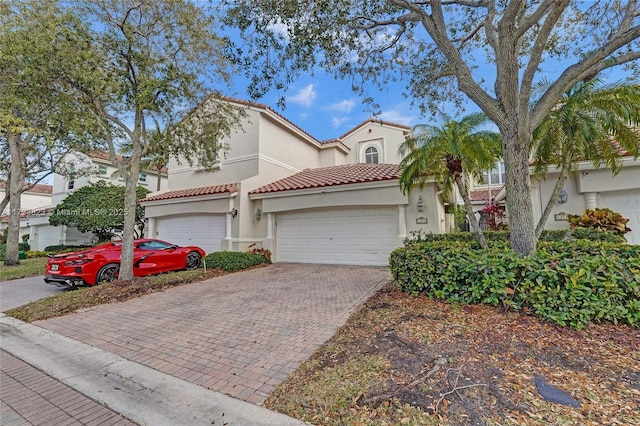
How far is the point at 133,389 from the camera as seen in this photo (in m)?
3.33

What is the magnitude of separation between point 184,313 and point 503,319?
6060 mm

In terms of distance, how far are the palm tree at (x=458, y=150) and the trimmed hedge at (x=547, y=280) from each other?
59.7 inches

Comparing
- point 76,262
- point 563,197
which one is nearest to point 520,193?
point 563,197

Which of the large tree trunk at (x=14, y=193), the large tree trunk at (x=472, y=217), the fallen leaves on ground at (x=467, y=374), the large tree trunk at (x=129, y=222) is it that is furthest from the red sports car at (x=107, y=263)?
the large tree trunk at (x=472, y=217)

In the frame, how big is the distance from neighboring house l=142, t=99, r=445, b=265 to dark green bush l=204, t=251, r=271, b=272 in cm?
137

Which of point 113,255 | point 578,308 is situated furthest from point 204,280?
point 578,308

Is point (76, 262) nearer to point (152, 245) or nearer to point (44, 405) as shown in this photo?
point (152, 245)

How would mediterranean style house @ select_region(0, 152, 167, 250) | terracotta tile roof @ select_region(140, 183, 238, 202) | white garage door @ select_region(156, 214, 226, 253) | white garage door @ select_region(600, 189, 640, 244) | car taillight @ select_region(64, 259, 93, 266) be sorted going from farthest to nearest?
mediterranean style house @ select_region(0, 152, 167, 250), white garage door @ select_region(156, 214, 226, 253), terracotta tile roof @ select_region(140, 183, 238, 202), white garage door @ select_region(600, 189, 640, 244), car taillight @ select_region(64, 259, 93, 266)

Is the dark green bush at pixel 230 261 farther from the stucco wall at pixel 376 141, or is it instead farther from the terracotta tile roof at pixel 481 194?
the terracotta tile roof at pixel 481 194

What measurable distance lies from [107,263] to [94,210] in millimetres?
10920

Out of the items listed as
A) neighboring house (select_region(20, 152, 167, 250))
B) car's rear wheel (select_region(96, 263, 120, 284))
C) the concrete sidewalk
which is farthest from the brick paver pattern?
neighboring house (select_region(20, 152, 167, 250))

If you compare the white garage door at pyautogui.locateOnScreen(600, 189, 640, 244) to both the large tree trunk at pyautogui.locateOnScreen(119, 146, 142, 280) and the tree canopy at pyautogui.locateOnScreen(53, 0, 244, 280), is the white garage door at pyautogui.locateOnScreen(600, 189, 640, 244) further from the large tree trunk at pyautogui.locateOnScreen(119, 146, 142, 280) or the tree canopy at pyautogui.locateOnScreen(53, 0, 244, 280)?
the large tree trunk at pyautogui.locateOnScreen(119, 146, 142, 280)

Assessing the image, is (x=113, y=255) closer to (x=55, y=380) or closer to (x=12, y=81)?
(x=12, y=81)

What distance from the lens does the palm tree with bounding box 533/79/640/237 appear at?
5.86 metres
